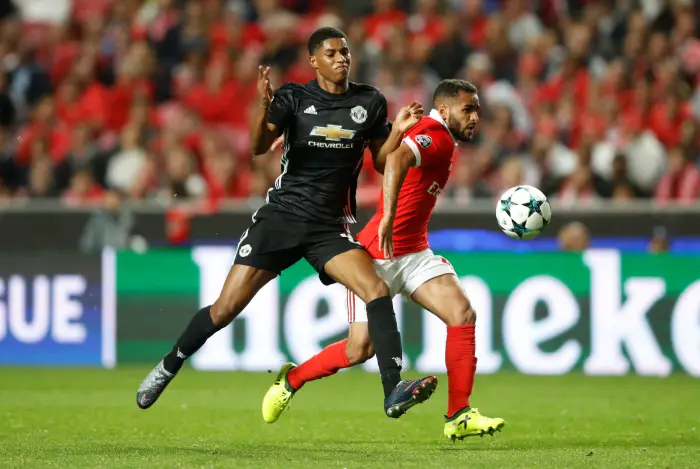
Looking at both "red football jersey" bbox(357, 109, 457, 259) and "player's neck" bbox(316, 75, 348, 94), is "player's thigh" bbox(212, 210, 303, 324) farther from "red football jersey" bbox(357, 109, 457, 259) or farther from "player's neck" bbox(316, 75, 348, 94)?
"player's neck" bbox(316, 75, 348, 94)

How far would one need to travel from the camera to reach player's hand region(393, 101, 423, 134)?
7.48m

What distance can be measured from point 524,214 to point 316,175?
1.33 m

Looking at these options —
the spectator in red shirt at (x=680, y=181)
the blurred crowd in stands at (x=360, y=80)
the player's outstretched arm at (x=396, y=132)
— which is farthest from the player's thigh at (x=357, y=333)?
the spectator in red shirt at (x=680, y=181)

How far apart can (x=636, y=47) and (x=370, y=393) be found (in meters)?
6.63

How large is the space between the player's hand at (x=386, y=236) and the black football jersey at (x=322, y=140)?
408mm

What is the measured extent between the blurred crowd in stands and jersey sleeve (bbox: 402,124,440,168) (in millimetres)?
5793

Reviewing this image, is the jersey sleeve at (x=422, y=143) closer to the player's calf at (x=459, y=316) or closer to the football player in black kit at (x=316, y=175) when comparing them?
the football player in black kit at (x=316, y=175)

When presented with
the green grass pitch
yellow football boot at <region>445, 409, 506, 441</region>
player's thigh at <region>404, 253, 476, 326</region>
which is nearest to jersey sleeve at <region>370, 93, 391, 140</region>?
player's thigh at <region>404, 253, 476, 326</region>

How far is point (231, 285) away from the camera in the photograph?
7.79m

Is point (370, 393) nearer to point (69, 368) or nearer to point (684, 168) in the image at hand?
point (69, 368)

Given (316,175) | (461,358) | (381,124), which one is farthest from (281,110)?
(461,358)

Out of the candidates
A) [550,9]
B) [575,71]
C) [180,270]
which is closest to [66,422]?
[180,270]

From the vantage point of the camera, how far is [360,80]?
15.5 metres

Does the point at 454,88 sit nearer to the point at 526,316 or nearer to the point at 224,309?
the point at 224,309
